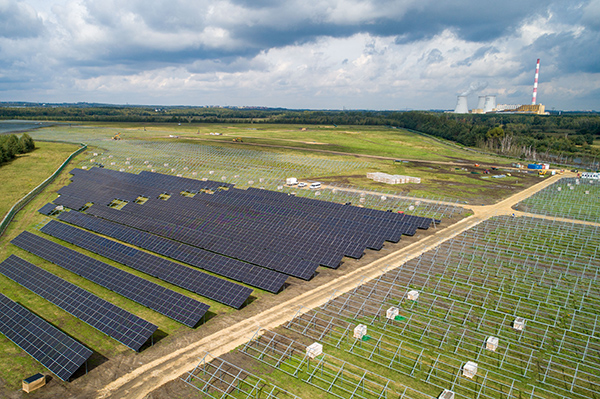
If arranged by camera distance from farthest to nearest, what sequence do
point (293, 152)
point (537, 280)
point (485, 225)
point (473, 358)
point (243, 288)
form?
point (293, 152) < point (485, 225) < point (537, 280) < point (243, 288) < point (473, 358)

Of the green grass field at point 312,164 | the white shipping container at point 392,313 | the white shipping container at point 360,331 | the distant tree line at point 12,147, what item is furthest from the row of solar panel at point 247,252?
the distant tree line at point 12,147

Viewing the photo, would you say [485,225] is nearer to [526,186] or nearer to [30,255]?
[526,186]

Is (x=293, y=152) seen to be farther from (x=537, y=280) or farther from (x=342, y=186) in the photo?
(x=537, y=280)

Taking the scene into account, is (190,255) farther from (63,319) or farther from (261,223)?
(63,319)

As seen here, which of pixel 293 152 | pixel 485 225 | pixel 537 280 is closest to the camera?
pixel 537 280

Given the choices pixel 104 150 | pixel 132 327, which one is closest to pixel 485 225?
pixel 132 327

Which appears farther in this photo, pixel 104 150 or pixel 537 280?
pixel 104 150

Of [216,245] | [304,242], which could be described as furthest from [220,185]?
[304,242]
